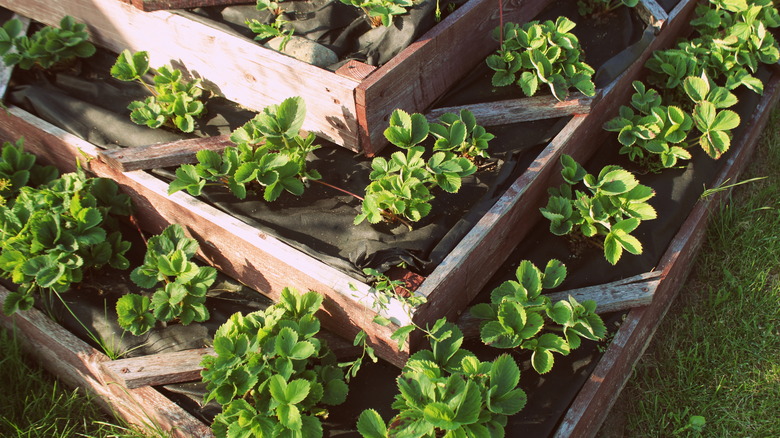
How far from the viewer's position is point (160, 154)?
9.56 feet

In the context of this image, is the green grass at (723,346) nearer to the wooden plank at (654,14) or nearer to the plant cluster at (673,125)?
the plant cluster at (673,125)

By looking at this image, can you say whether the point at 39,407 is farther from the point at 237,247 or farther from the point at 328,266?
the point at 328,266

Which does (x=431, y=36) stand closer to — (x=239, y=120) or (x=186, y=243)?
(x=239, y=120)

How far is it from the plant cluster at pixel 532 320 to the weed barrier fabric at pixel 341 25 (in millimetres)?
1248

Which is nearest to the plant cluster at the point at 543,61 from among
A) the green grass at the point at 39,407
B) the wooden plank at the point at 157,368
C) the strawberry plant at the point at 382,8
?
the strawberry plant at the point at 382,8

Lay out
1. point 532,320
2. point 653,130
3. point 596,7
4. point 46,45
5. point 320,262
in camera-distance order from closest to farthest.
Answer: point 532,320 < point 320,262 < point 653,130 < point 46,45 < point 596,7

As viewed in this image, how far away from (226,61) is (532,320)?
1.96m

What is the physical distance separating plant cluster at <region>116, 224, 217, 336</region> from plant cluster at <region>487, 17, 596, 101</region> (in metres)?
1.76

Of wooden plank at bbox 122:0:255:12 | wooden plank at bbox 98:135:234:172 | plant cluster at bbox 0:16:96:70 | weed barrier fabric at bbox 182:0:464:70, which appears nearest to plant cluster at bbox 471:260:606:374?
weed barrier fabric at bbox 182:0:464:70

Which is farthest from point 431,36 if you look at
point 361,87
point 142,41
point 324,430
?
point 324,430

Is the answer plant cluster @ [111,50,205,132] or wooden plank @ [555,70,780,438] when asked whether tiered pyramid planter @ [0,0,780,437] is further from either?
plant cluster @ [111,50,205,132]

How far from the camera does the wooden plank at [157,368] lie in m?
2.46

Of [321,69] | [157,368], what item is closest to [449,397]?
[157,368]

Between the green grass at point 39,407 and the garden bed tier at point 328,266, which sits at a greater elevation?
the garden bed tier at point 328,266
